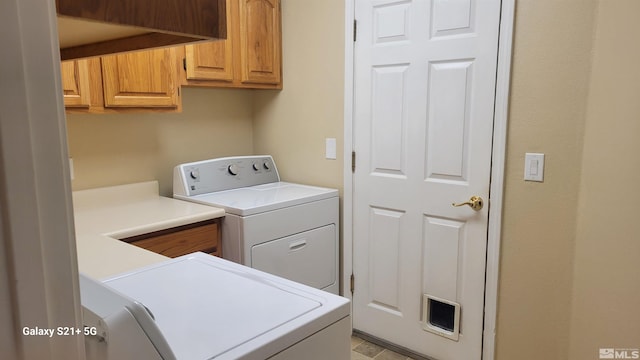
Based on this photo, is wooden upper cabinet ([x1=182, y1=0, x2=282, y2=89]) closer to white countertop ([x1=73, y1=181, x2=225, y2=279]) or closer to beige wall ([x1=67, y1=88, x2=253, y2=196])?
beige wall ([x1=67, y1=88, x2=253, y2=196])

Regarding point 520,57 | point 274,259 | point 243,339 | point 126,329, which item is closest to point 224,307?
point 243,339

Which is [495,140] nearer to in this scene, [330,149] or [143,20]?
[330,149]

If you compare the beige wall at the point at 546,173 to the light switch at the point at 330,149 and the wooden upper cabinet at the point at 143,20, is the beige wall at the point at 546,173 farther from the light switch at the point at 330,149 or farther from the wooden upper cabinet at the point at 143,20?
the wooden upper cabinet at the point at 143,20

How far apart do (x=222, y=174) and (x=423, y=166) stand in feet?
4.02

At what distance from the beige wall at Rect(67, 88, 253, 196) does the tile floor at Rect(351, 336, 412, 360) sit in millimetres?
1482

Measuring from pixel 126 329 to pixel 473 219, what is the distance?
188 centimetres

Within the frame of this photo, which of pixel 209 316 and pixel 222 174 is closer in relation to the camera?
pixel 209 316

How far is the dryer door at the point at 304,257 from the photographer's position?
2.38m

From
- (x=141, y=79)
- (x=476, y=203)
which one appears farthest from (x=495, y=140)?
(x=141, y=79)

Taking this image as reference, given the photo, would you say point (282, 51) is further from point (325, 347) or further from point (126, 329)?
point (126, 329)

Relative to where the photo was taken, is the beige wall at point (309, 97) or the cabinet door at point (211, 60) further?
the beige wall at point (309, 97)

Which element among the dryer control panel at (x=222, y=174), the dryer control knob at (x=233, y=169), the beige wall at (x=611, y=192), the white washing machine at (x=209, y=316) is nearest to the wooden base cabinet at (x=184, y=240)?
the dryer control panel at (x=222, y=174)

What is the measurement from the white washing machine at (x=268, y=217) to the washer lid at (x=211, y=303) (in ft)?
3.21

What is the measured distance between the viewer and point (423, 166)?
7.79 feet
